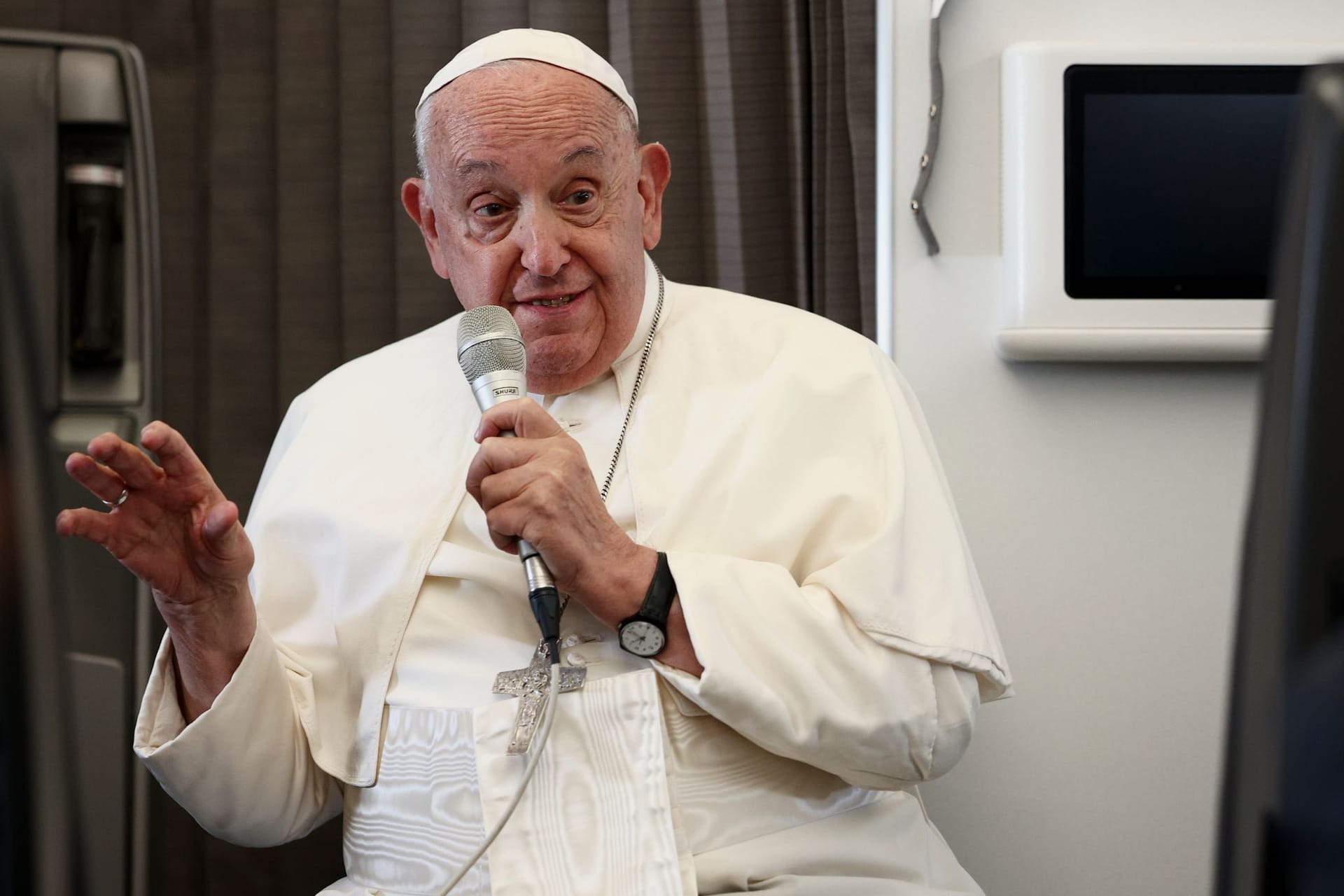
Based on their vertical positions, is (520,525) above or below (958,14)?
below

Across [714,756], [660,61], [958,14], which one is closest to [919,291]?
[958,14]

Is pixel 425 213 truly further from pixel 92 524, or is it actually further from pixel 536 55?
pixel 92 524

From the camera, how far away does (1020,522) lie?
7.26 ft

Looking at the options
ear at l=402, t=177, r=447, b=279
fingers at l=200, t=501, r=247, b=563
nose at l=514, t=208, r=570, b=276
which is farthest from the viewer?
ear at l=402, t=177, r=447, b=279

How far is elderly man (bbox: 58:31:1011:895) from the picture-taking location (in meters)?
1.56

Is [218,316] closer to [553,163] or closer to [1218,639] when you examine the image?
[553,163]

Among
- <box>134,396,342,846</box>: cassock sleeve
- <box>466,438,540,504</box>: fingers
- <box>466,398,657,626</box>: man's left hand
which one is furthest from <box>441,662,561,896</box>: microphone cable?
<box>134,396,342,846</box>: cassock sleeve

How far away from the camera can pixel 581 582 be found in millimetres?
1545

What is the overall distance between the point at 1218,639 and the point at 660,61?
58.2 inches

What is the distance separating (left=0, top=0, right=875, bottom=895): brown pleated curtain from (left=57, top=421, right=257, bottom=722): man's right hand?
0.87 metres

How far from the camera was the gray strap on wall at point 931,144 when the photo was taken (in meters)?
2.17

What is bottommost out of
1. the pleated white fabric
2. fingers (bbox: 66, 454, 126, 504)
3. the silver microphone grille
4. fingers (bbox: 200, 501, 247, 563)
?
the pleated white fabric

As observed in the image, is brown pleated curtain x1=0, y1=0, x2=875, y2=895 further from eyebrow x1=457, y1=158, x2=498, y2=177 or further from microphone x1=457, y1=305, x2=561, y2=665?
microphone x1=457, y1=305, x2=561, y2=665

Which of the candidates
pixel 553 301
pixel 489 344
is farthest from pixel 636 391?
pixel 489 344
